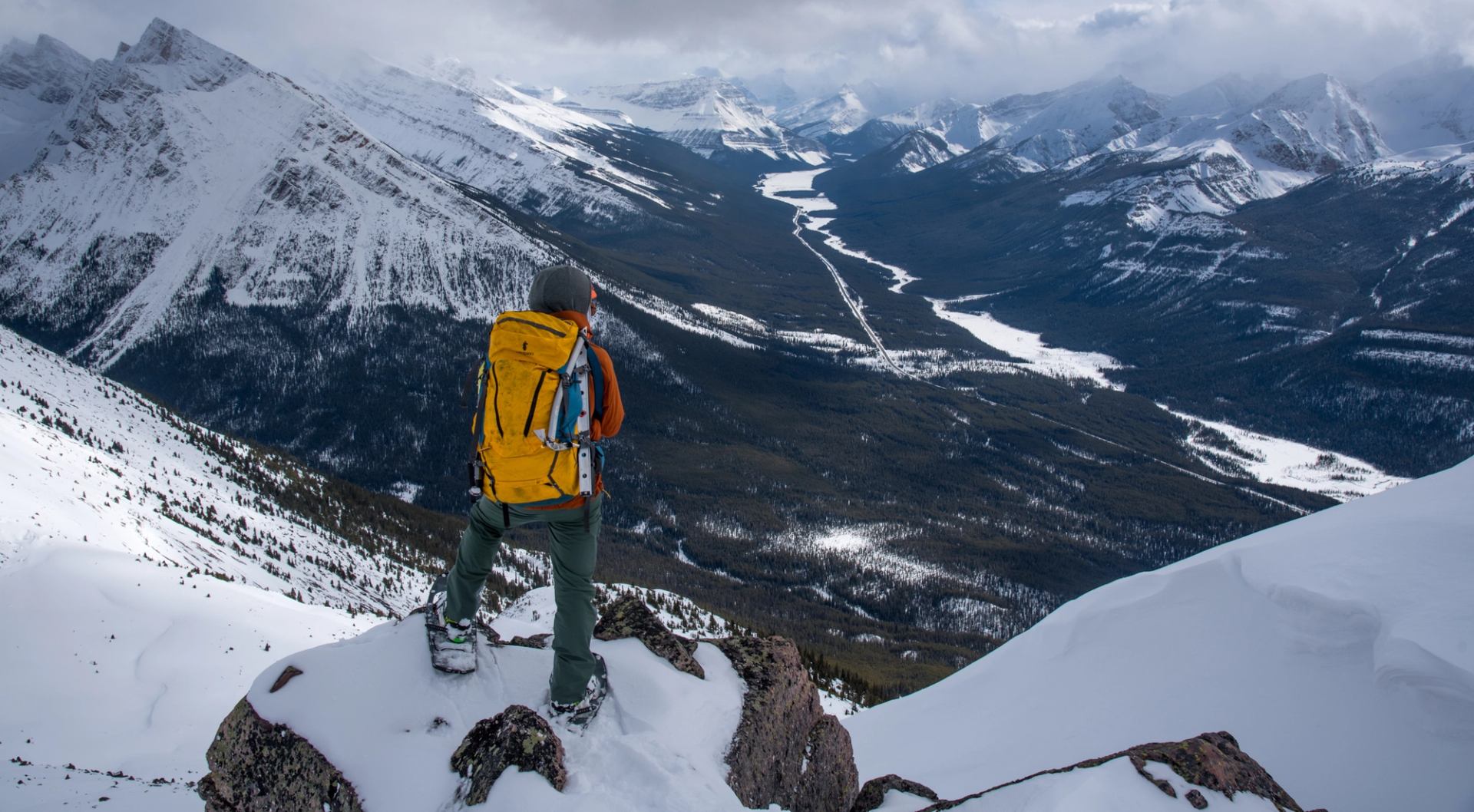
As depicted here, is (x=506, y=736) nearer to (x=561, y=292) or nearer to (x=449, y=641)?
(x=449, y=641)

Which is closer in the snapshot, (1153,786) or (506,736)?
(506,736)

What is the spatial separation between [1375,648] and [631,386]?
4843 inches

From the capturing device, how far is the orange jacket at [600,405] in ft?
23.1

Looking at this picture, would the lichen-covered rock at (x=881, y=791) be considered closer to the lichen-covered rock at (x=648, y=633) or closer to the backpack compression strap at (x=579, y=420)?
the lichen-covered rock at (x=648, y=633)

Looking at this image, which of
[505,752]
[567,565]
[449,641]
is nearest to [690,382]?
[449,641]

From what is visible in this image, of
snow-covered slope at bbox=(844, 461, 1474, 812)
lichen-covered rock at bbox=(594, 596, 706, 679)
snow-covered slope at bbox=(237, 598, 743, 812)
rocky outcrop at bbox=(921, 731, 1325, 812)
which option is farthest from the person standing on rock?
snow-covered slope at bbox=(844, 461, 1474, 812)

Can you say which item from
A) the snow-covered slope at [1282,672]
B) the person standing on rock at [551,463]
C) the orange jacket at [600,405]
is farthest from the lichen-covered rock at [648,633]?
the snow-covered slope at [1282,672]

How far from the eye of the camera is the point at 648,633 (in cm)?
932

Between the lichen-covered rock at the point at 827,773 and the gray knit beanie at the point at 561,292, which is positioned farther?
the lichen-covered rock at the point at 827,773

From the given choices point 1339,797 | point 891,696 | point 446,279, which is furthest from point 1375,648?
point 446,279

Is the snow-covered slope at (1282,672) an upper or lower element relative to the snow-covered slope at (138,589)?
upper

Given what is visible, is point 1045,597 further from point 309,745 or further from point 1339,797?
point 309,745

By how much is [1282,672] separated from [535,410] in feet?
35.6

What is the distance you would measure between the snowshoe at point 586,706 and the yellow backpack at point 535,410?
2.05 m
